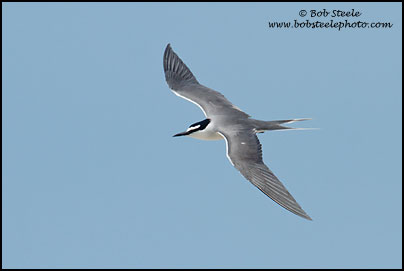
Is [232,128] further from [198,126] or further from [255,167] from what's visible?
[255,167]

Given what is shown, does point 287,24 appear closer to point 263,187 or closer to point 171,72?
point 171,72

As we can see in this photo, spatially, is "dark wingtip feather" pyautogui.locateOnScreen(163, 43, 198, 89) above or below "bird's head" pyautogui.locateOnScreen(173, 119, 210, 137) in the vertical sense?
above

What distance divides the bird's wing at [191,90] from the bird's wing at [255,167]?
1040 mm

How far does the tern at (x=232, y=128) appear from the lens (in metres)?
9.00

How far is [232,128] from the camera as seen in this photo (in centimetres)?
1024

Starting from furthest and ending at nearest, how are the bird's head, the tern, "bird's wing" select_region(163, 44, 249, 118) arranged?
"bird's wing" select_region(163, 44, 249, 118), the bird's head, the tern

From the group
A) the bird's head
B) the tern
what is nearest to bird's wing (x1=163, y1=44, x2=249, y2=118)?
the tern

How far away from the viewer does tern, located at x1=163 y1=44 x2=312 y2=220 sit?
900cm

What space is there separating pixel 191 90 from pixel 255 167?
2748mm

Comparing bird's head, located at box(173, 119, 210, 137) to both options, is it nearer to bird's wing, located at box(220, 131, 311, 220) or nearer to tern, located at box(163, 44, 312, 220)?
tern, located at box(163, 44, 312, 220)

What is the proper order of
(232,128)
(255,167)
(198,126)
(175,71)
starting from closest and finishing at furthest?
1. (255,167)
2. (232,128)
3. (198,126)
4. (175,71)

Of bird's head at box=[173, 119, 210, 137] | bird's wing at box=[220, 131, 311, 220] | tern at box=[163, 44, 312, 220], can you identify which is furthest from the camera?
bird's head at box=[173, 119, 210, 137]

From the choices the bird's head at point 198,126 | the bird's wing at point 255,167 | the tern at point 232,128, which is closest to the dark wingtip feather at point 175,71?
the tern at point 232,128

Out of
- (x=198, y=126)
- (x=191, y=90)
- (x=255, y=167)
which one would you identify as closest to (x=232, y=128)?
(x=198, y=126)
